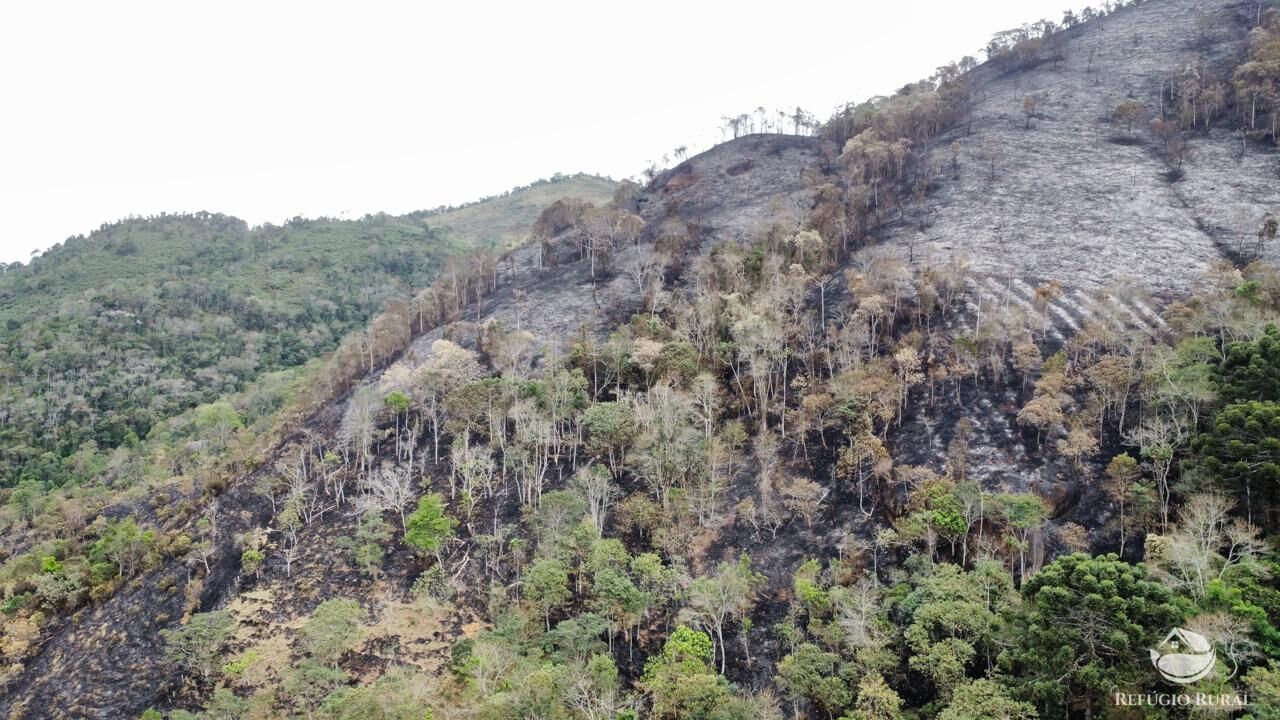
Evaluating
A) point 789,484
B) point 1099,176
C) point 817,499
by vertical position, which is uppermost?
point 1099,176

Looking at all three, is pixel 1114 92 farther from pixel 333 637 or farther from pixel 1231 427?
pixel 333 637

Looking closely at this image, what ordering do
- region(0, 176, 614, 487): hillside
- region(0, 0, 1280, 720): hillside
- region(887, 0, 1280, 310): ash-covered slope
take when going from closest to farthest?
region(0, 0, 1280, 720): hillside
region(887, 0, 1280, 310): ash-covered slope
region(0, 176, 614, 487): hillside

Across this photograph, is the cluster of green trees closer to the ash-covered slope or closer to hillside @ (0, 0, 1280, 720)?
hillside @ (0, 0, 1280, 720)

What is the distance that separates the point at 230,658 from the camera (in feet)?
139

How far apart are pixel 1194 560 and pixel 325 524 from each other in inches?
1958

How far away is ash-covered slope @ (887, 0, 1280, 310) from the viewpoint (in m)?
55.3

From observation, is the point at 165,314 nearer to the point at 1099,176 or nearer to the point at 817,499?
the point at 817,499

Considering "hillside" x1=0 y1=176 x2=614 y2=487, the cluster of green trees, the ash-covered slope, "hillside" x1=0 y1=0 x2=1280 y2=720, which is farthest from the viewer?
"hillside" x1=0 y1=176 x2=614 y2=487

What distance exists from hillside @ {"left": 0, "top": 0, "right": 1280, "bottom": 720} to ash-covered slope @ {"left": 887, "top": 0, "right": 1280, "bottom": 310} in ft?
1.57

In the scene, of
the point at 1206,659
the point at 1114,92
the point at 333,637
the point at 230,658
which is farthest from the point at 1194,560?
the point at 1114,92

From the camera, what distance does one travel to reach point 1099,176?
67188 millimetres

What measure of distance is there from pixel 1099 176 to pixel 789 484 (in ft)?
152

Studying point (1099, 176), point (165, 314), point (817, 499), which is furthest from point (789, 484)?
point (165, 314)

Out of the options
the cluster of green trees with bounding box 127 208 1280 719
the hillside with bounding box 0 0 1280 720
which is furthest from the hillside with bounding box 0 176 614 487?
the cluster of green trees with bounding box 127 208 1280 719
